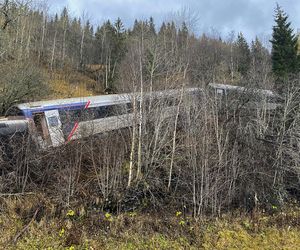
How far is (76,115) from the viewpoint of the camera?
50.0 ft

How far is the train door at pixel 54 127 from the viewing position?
465 inches

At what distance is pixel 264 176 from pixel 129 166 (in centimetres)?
504

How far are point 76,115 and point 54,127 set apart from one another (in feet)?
6.67

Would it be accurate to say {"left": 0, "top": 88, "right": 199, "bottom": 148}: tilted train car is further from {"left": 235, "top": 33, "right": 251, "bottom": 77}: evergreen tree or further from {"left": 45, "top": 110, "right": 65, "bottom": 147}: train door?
{"left": 235, "top": 33, "right": 251, "bottom": 77}: evergreen tree

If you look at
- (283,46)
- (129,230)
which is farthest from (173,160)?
(283,46)

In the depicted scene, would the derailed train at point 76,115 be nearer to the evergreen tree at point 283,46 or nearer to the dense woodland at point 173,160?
the dense woodland at point 173,160

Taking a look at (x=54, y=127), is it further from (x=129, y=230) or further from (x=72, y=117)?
(x=129, y=230)

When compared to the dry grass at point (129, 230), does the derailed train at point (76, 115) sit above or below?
above

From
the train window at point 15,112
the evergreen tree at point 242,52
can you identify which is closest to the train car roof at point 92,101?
the train window at point 15,112

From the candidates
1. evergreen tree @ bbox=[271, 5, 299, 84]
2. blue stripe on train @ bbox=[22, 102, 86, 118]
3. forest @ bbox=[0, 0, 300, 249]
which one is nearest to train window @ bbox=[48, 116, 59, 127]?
blue stripe on train @ bbox=[22, 102, 86, 118]

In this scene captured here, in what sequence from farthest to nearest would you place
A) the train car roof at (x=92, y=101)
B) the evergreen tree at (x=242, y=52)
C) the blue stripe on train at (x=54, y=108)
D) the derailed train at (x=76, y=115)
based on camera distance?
the evergreen tree at (x=242, y=52)
the blue stripe on train at (x=54, y=108)
the train car roof at (x=92, y=101)
the derailed train at (x=76, y=115)

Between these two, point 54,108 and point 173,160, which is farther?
point 54,108

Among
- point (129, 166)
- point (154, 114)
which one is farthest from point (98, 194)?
point (154, 114)

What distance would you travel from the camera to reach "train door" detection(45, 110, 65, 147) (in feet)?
38.7
